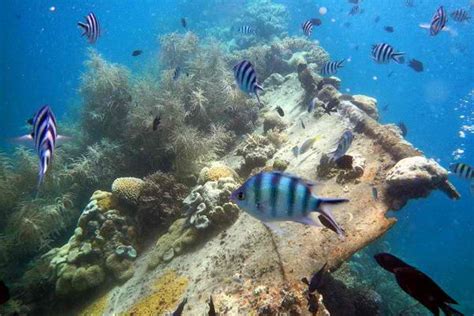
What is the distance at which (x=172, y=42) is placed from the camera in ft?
47.5

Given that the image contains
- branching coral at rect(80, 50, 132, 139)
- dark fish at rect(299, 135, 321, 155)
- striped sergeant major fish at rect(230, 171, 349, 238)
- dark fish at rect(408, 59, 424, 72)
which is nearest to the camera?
striped sergeant major fish at rect(230, 171, 349, 238)

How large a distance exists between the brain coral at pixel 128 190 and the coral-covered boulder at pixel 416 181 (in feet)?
16.6

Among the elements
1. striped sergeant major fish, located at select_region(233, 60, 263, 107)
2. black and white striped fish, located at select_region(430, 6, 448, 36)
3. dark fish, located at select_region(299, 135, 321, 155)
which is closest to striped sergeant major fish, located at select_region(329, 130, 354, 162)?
dark fish, located at select_region(299, 135, 321, 155)

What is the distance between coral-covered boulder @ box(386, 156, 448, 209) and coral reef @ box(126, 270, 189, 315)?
12.2 feet

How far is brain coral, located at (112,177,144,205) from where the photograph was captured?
23.5 feet

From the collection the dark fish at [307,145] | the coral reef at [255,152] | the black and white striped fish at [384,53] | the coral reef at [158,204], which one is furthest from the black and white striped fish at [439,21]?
the coral reef at [158,204]

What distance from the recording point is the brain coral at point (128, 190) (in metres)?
7.16

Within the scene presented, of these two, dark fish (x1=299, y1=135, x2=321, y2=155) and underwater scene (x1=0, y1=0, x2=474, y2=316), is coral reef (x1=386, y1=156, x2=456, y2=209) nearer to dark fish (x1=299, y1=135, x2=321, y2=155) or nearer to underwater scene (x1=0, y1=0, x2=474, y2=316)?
underwater scene (x1=0, y1=0, x2=474, y2=316)

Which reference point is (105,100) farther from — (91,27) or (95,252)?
(95,252)

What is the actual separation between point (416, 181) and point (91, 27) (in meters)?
6.75

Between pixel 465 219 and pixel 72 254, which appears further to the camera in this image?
pixel 465 219

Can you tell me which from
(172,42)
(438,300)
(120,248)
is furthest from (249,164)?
(172,42)

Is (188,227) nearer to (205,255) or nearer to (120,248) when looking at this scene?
(205,255)

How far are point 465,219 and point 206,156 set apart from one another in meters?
64.4
